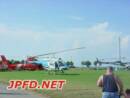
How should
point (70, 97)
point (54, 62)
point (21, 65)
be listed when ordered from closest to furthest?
1. point (70, 97)
2. point (54, 62)
3. point (21, 65)

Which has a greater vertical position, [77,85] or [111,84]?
[111,84]

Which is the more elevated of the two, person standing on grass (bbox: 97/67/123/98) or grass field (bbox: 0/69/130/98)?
person standing on grass (bbox: 97/67/123/98)

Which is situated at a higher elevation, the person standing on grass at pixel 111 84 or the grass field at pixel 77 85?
the person standing on grass at pixel 111 84

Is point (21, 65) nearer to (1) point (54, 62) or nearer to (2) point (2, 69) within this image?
(2) point (2, 69)

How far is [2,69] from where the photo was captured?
340ft

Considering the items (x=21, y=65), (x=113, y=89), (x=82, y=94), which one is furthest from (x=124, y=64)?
(x=113, y=89)

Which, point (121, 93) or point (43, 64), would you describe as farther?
point (43, 64)

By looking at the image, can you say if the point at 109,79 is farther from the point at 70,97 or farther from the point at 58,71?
the point at 58,71

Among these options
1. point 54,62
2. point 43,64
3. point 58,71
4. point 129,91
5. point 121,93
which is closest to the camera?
point 129,91

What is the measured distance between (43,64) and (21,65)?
9.34 meters

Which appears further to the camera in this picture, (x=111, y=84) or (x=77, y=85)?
(x=77, y=85)

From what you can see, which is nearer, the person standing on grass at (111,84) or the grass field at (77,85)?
the person standing on grass at (111,84)

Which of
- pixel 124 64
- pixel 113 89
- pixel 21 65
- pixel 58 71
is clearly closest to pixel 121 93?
pixel 113 89

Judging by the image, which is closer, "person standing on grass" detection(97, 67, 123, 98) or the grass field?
"person standing on grass" detection(97, 67, 123, 98)
